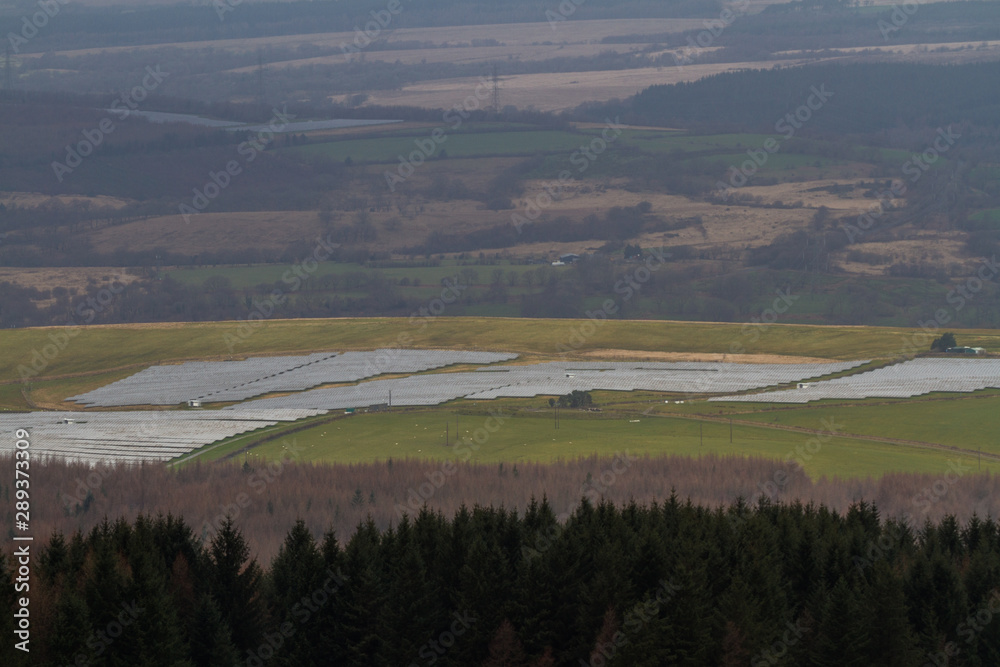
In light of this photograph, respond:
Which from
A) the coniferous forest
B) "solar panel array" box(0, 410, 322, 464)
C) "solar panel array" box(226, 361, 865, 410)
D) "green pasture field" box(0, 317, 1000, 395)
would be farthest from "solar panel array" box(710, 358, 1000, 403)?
the coniferous forest

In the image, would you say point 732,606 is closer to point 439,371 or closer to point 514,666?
point 514,666

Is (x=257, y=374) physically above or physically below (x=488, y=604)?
above

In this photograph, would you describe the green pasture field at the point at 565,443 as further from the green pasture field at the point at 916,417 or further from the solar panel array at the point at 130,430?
the solar panel array at the point at 130,430

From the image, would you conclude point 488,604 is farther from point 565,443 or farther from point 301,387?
point 301,387

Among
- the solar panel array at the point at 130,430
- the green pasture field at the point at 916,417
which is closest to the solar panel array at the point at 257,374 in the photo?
the solar panel array at the point at 130,430

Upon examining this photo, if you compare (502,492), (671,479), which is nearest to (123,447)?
(502,492)

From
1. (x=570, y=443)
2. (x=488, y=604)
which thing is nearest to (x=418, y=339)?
(x=570, y=443)
